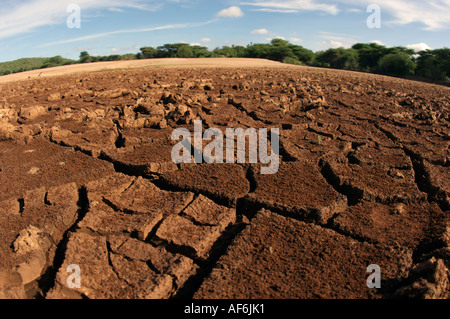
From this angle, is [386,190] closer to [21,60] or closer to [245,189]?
[245,189]

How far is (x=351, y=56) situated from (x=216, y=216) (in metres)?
29.9

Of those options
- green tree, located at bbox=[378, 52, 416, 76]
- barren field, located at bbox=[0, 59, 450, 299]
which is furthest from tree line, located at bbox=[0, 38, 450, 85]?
barren field, located at bbox=[0, 59, 450, 299]

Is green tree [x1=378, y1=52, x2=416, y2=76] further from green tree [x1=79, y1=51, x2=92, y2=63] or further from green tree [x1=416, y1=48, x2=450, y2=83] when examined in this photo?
green tree [x1=79, y1=51, x2=92, y2=63]

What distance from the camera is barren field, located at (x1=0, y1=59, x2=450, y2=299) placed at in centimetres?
190

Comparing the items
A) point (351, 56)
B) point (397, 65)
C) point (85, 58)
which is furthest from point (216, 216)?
point (85, 58)

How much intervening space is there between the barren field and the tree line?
66.4 feet

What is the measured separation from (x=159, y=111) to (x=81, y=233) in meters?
3.13

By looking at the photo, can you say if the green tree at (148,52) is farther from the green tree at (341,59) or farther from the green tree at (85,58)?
the green tree at (341,59)

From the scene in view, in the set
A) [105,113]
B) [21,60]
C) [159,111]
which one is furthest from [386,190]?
[21,60]

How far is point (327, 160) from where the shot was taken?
364 centimetres

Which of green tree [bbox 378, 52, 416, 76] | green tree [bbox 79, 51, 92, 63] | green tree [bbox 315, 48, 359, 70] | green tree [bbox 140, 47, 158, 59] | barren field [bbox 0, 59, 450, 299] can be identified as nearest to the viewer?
barren field [bbox 0, 59, 450, 299]

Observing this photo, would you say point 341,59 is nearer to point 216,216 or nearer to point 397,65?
point 397,65

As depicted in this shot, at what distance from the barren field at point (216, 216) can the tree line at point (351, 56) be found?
20.2 meters

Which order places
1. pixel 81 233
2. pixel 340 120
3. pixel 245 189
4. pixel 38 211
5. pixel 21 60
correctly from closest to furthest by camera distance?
pixel 81 233 → pixel 38 211 → pixel 245 189 → pixel 340 120 → pixel 21 60
